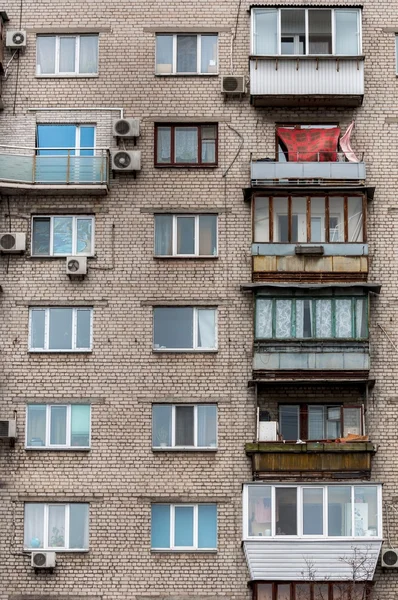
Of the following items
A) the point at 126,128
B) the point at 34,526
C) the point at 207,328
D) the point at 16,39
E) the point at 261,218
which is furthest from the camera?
the point at 16,39

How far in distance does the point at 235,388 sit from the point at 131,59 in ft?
32.9

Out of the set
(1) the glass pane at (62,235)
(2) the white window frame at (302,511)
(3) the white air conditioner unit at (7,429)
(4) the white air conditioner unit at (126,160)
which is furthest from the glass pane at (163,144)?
(2) the white window frame at (302,511)

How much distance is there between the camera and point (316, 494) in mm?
39844

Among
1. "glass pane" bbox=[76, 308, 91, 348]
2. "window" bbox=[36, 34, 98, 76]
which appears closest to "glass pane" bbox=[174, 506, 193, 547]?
"glass pane" bbox=[76, 308, 91, 348]

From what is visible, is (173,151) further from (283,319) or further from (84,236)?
(283,319)

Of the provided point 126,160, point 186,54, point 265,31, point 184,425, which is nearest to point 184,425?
point 184,425

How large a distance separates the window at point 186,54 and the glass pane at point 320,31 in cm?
Answer: 275

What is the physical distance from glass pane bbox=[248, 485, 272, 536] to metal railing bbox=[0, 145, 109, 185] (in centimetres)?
958

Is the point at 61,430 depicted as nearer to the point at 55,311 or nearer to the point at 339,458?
the point at 55,311

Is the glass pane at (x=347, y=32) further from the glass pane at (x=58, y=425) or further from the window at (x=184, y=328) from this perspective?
the glass pane at (x=58, y=425)

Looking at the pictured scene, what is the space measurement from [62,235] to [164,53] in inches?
241

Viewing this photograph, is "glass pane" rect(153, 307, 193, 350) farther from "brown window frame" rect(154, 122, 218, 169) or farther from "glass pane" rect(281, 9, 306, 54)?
"glass pane" rect(281, 9, 306, 54)

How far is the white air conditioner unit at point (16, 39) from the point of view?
43.9 m

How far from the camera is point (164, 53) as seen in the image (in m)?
44.0
